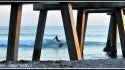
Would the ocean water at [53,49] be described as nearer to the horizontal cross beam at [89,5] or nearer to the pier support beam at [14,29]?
the horizontal cross beam at [89,5]

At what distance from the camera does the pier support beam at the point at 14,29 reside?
14289mm

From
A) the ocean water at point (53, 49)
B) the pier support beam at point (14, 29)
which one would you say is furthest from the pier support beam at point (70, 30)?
the ocean water at point (53, 49)

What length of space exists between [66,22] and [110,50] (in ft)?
53.0

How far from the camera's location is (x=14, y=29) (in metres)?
14.5

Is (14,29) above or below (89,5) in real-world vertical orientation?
below

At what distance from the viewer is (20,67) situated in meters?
9.88

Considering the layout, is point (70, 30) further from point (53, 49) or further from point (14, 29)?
point (53, 49)

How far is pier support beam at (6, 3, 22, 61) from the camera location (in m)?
14.3

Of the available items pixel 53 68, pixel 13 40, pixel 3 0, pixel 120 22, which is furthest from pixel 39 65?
pixel 120 22

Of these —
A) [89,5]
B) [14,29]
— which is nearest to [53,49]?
[89,5]

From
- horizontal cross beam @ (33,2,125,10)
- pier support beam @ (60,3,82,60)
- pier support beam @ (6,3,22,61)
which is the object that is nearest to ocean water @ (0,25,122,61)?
horizontal cross beam @ (33,2,125,10)

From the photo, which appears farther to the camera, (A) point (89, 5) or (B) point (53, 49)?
(B) point (53, 49)

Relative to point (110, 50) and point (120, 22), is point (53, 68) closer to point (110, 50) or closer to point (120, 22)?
point (120, 22)

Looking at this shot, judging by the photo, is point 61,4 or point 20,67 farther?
point 61,4
